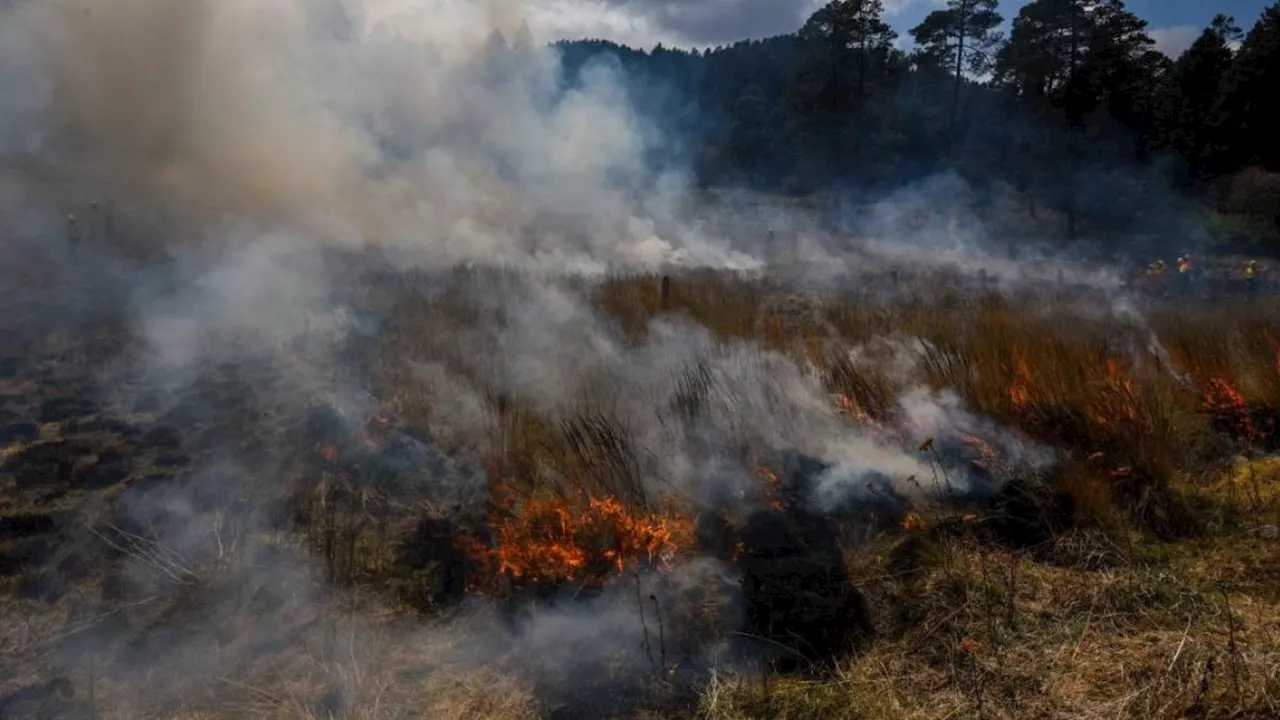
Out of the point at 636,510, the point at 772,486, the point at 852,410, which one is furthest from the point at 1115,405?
the point at 636,510

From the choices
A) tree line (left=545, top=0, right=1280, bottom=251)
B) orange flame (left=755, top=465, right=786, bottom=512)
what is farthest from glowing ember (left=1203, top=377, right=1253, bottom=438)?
tree line (left=545, top=0, right=1280, bottom=251)

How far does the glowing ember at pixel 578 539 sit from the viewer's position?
3.91m

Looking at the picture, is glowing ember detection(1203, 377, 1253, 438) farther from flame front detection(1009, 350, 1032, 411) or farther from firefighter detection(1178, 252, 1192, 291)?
firefighter detection(1178, 252, 1192, 291)

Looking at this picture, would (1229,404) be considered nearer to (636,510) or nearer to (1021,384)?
(1021,384)

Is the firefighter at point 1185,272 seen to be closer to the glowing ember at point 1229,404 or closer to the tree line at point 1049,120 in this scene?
the tree line at point 1049,120

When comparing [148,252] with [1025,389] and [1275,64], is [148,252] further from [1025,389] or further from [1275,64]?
[1275,64]

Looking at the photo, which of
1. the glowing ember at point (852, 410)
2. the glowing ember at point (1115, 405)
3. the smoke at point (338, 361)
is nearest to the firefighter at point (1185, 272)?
the smoke at point (338, 361)

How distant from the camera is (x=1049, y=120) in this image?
25984 millimetres

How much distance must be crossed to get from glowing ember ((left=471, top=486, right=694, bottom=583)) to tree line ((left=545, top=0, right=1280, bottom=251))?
20.2 m

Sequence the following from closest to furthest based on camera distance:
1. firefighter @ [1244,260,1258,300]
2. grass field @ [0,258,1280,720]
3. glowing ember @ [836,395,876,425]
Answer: grass field @ [0,258,1280,720] < glowing ember @ [836,395,876,425] < firefighter @ [1244,260,1258,300]

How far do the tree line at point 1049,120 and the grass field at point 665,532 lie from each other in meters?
17.7

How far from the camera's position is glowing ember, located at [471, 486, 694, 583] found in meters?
3.91

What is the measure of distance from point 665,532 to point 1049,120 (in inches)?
1120

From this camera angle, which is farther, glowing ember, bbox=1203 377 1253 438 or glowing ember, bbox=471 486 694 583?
glowing ember, bbox=1203 377 1253 438
